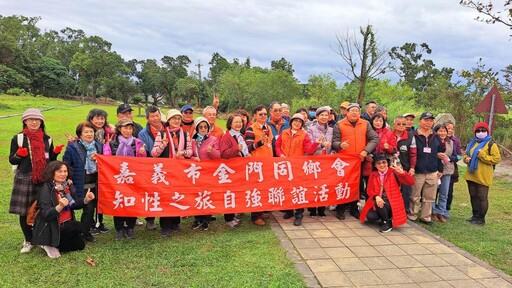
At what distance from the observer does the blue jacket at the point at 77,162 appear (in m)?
4.45

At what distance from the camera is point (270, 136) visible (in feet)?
18.2

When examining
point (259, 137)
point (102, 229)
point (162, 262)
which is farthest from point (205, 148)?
point (102, 229)

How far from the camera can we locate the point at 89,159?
457 centimetres

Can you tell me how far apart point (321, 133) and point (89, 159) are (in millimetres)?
3548

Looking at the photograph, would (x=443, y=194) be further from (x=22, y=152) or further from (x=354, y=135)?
(x=22, y=152)

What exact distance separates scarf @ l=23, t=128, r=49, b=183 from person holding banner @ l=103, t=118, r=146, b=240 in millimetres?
738

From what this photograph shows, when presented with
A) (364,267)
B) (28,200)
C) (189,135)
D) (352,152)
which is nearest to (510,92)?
(352,152)

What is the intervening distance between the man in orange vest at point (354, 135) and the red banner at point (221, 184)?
0.16 m

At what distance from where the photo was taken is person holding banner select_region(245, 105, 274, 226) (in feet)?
17.6

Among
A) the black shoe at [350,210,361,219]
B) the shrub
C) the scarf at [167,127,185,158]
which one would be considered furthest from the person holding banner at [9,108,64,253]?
the shrub

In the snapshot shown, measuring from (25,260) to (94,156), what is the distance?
141 centimetres

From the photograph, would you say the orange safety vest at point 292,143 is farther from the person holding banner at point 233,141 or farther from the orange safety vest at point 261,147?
the person holding banner at point 233,141

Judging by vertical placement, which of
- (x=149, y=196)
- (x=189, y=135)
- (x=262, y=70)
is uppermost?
(x=262, y=70)

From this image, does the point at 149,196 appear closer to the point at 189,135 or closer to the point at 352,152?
the point at 189,135
